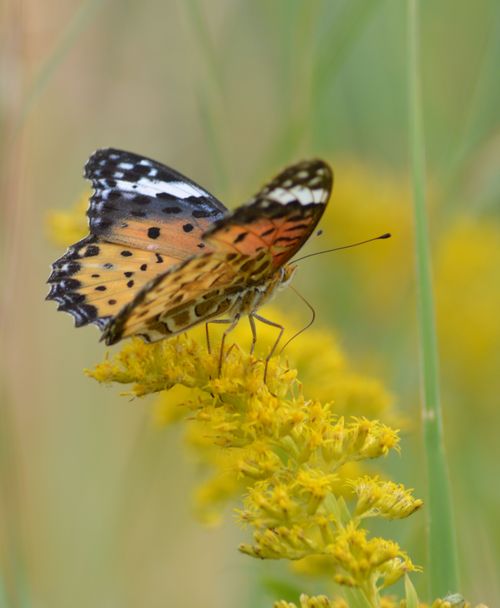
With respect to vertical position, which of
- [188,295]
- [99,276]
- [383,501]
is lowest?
[383,501]

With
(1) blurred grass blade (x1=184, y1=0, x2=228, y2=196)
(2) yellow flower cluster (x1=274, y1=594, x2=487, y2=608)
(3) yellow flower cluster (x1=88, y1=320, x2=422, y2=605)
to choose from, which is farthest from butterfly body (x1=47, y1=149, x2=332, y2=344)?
(2) yellow flower cluster (x1=274, y1=594, x2=487, y2=608)

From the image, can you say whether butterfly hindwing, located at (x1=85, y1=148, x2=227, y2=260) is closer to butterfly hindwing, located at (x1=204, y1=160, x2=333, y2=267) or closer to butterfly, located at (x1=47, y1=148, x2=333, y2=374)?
butterfly, located at (x1=47, y1=148, x2=333, y2=374)

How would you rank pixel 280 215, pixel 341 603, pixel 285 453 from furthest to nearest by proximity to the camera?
pixel 280 215 < pixel 285 453 < pixel 341 603

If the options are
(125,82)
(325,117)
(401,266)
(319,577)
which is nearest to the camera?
(319,577)

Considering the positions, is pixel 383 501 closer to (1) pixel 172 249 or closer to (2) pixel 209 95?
(1) pixel 172 249

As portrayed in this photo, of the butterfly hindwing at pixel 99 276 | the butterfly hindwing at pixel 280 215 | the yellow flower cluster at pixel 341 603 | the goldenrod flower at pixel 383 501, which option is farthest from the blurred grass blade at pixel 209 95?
the yellow flower cluster at pixel 341 603

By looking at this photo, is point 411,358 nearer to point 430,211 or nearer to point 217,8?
point 430,211

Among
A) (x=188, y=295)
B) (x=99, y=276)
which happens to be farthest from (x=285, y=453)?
(x=99, y=276)

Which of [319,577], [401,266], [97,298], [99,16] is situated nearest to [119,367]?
[97,298]
